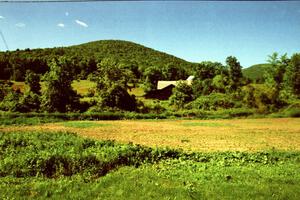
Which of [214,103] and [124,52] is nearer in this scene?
[214,103]

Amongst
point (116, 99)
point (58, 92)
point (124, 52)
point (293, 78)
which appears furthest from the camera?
point (124, 52)

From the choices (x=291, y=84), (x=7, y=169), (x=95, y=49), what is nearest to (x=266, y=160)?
(x=7, y=169)

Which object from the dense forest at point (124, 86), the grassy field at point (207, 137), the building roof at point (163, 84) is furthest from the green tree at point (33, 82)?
the grassy field at point (207, 137)

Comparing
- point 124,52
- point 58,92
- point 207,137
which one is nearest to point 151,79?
point 58,92

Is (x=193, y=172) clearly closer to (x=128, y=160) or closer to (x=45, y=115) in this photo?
(x=128, y=160)

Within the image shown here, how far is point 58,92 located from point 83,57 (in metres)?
64.5

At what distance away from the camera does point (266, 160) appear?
15891mm

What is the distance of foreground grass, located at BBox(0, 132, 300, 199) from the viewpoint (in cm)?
1056

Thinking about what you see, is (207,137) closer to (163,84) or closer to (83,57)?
(163,84)

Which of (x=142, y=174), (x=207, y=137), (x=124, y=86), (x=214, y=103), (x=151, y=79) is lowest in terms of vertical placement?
(x=207, y=137)

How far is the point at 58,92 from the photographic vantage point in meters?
47.6

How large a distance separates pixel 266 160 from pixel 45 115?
29.6m

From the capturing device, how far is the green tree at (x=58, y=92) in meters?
46.8

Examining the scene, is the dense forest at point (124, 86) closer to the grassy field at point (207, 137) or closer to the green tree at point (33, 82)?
the green tree at point (33, 82)
